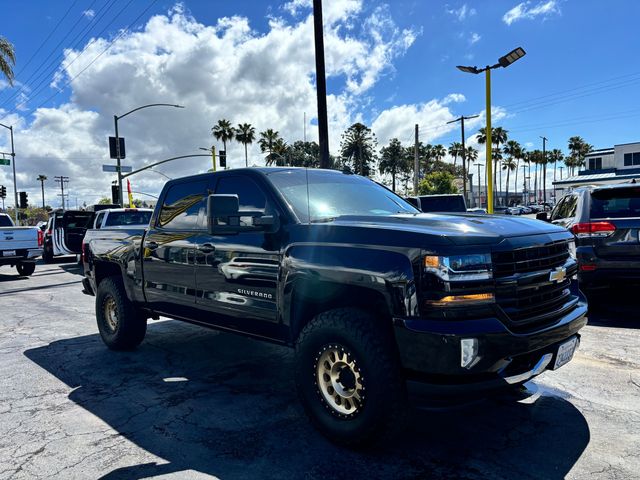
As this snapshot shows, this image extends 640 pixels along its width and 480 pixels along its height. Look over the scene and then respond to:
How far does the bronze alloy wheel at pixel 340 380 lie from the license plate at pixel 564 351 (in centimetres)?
131

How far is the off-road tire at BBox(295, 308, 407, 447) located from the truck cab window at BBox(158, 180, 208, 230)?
6.27 ft

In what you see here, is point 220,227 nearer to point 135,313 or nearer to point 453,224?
point 453,224

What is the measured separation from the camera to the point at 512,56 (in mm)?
15359

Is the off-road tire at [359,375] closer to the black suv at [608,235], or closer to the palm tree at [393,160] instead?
the black suv at [608,235]

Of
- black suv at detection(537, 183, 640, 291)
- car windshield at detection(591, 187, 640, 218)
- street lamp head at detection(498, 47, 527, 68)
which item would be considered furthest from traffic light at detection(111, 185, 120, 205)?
car windshield at detection(591, 187, 640, 218)

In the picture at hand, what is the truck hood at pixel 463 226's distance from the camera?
287 centimetres

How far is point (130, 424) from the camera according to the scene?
12.0 ft

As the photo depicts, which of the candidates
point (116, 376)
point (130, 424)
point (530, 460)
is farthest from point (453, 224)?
point (116, 376)

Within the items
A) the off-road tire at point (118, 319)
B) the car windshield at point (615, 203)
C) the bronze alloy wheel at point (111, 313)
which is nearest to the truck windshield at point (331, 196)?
the off-road tire at point (118, 319)

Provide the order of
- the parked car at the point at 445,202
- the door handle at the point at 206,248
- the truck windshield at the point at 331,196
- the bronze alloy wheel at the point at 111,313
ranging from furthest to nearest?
the parked car at the point at 445,202 → the bronze alloy wheel at the point at 111,313 → the door handle at the point at 206,248 → the truck windshield at the point at 331,196

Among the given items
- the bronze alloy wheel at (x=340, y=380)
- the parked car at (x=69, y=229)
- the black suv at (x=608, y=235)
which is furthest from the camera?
the parked car at (x=69, y=229)

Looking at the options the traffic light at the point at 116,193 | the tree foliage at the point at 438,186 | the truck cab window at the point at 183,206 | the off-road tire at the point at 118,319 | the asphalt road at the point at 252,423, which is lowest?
the asphalt road at the point at 252,423

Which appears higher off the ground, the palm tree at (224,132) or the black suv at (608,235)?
the palm tree at (224,132)

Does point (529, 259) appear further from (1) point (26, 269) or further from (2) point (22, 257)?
(1) point (26, 269)
